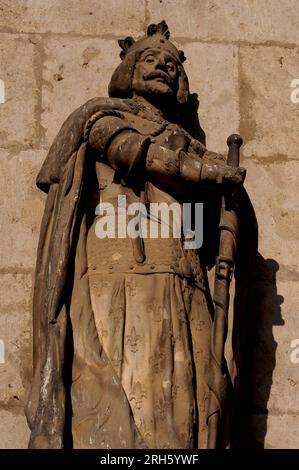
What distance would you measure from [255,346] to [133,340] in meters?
0.84

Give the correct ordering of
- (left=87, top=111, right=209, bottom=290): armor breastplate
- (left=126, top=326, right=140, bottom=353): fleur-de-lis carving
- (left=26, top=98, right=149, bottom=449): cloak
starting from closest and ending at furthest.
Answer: (left=26, top=98, right=149, bottom=449): cloak < (left=126, top=326, right=140, bottom=353): fleur-de-lis carving < (left=87, top=111, right=209, bottom=290): armor breastplate

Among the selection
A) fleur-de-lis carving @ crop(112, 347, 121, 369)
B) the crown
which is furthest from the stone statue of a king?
the crown

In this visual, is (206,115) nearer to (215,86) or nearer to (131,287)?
(215,86)

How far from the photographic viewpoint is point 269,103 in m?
6.32

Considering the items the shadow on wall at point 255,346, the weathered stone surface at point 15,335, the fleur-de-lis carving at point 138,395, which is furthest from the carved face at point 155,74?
the fleur-de-lis carving at point 138,395

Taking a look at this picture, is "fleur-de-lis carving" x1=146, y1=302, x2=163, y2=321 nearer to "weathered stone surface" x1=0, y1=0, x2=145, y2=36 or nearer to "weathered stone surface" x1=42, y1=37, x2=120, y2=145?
"weathered stone surface" x1=42, y1=37, x2=120, y2=145

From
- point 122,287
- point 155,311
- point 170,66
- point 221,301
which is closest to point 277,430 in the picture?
point 221,301

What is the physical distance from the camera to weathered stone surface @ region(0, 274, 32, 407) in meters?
5.64

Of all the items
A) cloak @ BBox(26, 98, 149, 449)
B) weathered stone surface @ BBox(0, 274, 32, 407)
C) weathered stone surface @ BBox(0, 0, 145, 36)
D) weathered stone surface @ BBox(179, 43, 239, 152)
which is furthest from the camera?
weathered stone surface @ BBox(0, 0, 145, 36)

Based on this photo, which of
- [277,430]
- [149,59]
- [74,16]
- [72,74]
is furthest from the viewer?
[74,16]

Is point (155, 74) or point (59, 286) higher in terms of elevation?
point (155, 74)

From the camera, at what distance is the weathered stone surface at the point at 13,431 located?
18.2 ft

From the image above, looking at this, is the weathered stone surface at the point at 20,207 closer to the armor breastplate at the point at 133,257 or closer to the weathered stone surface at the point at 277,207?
the armor breastplate at the point at 133,257
